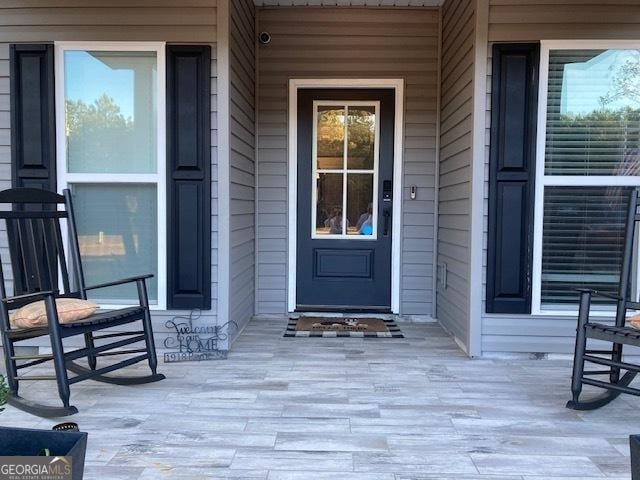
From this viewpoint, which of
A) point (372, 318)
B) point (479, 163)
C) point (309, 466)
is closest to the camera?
point (309, 466)

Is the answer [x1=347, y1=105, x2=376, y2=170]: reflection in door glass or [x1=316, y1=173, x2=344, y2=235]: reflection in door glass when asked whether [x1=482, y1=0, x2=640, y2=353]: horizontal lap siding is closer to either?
[x1=347, y1=105, x2=376, y2=170]: reflection in door glass

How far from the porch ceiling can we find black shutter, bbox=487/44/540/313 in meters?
1.28

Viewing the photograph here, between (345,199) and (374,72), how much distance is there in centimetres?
109

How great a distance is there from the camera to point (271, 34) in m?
4.43

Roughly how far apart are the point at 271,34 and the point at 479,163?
85.2 inches

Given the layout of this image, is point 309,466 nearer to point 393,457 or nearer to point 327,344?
point 393,457

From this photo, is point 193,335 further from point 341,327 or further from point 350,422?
point 350,422

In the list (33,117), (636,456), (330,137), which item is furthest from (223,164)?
(636,456)

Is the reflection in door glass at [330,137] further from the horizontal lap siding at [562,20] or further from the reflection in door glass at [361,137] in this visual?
the horizontal lap siding at [562,20]

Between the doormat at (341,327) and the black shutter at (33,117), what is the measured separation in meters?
1.99

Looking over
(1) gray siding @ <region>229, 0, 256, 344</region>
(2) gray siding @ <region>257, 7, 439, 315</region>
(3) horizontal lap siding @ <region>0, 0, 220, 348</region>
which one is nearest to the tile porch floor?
(1) gray siding @ <region>229, 0, 256, 344</region>

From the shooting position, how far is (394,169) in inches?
177

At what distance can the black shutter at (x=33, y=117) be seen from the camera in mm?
3414

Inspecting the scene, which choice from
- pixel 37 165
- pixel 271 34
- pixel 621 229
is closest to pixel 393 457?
pixel 621 229
